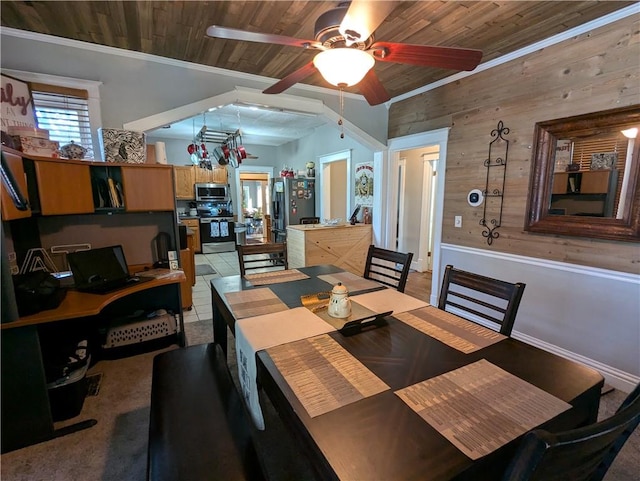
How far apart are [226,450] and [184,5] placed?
2574 millimetres

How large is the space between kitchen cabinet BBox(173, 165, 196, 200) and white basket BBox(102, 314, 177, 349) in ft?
15.9

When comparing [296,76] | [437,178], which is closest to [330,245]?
[437,178]

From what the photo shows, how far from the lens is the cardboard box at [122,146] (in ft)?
7.96

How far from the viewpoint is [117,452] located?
1.61m

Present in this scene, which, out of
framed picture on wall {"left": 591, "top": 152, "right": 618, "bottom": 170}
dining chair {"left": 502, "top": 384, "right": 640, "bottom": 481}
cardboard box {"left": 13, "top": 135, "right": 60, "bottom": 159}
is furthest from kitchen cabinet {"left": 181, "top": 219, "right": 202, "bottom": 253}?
dining chair {"left": 502, "top": 384, "right": 640, "bottom": 481}

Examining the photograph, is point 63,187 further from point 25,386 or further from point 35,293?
point 25,386

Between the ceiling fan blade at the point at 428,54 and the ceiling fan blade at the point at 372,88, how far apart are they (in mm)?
185

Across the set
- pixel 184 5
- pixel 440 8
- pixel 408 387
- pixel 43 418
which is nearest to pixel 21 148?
pixel 184 5

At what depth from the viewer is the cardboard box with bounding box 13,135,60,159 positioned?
2.05m

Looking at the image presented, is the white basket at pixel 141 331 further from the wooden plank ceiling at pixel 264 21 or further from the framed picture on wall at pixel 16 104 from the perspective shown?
the wooden plank ceiling at pixel 264 21

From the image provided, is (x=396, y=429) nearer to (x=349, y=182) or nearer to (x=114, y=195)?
(x=114, y=195)

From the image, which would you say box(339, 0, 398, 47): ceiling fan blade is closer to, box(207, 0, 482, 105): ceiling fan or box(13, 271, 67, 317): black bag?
box(207, 0, 482, 105): ceiling fan

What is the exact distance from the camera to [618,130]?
2.12m

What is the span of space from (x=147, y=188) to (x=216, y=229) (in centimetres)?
469
